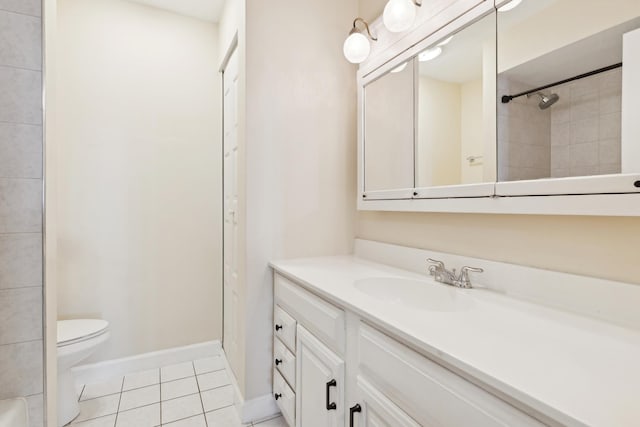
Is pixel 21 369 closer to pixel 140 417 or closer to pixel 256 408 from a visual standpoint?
pixel 140 417

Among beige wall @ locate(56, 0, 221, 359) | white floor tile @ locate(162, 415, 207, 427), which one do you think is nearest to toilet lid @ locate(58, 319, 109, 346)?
beige wall @ locate(56, 0, 221, 359)

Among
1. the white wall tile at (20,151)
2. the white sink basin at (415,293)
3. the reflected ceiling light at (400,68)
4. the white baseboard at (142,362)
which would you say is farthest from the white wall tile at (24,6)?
the white baseboard at (142,362)

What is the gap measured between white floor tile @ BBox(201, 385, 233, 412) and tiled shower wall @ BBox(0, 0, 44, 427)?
804 millimetres

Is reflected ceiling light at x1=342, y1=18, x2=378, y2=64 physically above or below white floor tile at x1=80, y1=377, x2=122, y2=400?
above

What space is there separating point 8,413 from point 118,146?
1.54 meters

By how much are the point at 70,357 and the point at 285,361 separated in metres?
1.10

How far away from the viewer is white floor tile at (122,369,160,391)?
1911 mm

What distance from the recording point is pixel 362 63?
170 cm

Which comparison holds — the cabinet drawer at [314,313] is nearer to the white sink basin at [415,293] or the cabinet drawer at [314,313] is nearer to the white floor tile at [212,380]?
the white sink basin at [415,293]

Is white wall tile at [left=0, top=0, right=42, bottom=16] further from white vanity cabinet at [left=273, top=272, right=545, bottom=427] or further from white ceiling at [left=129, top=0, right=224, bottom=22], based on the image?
white vanity cabinet at [left=273, top=272, right=545, bottom=427]

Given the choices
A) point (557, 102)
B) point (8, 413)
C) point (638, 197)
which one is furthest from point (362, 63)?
point (8, 413)

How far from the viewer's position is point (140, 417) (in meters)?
1.62

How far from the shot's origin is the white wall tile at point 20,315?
3.43 feet

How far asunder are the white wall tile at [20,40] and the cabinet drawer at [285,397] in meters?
1.59
